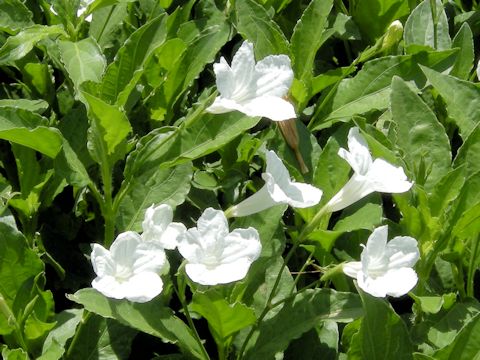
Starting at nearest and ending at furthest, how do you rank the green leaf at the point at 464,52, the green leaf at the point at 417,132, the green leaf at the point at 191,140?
the green leaf at the point at 191,140 < the green leaf at the point at 417,132 < the green leaf at the point at 464,52

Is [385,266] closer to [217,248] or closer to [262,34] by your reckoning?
[217,248]

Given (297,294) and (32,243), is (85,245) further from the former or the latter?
(297,294)

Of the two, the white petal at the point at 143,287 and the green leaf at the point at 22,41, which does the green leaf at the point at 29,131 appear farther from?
the white petal at the point at 143,287

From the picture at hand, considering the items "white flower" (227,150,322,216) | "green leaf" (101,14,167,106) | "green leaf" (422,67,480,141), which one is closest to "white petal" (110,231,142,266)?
"white flower" (227,150,322,216)

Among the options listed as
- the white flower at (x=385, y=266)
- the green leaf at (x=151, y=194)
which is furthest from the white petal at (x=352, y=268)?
the green leaf at (x=151, y=194)

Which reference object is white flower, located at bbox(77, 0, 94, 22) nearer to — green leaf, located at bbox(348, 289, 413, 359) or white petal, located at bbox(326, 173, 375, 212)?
white petal, located at bbox(326, 173, 375, 212)

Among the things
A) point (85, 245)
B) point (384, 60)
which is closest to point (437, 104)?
point (384, 60)
